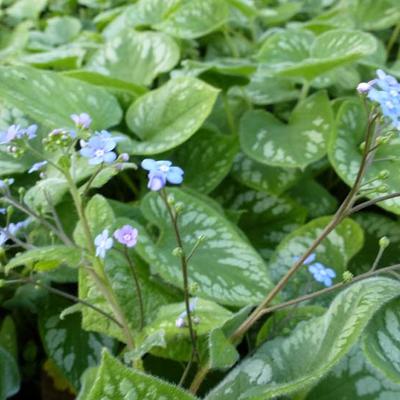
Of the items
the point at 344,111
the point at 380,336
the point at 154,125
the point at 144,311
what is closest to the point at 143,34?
the point at 154,125

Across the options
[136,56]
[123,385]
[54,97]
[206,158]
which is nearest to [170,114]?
[206,158]

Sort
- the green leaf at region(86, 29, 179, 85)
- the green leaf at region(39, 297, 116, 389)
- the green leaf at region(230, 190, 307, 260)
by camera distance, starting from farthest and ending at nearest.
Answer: the green leaf at region(86, 29, 179, 85), the green leaf at region(230, 190, 307, 260), the green leaf at region(39, 297, 116, 389)

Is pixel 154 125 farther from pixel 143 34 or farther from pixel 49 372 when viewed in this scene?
pixel 49 372

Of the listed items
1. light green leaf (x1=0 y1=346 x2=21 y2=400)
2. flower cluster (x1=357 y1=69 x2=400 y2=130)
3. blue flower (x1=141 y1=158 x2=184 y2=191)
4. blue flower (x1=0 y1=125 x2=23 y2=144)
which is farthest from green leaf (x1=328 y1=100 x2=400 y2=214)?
light green leaf (x1=0 y1=346 x2=21 y2=400)

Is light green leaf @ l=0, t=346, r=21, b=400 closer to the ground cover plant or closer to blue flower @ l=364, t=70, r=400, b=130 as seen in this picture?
the ground cover plant

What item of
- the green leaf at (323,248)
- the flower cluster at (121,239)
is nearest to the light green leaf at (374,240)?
the green leaf at (323,248)

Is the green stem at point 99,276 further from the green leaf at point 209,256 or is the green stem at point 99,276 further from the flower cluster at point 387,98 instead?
the flower cluster at point 387,98

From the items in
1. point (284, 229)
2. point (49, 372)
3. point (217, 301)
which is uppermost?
point (217, 301)
